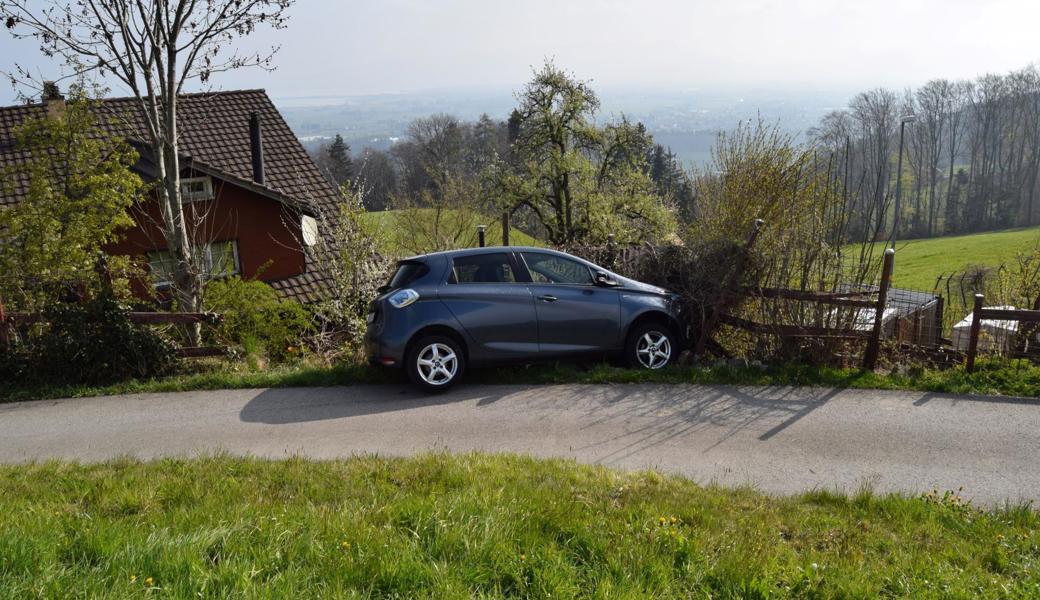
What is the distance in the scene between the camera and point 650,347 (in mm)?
9984

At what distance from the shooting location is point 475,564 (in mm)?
3982

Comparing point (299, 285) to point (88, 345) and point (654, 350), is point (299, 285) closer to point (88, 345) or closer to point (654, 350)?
point (88, 345)

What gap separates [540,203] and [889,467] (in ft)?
95.3

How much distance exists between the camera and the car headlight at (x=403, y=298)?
891cm

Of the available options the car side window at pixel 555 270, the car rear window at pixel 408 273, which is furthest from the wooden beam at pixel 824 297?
the car rear window at pixel 408 273

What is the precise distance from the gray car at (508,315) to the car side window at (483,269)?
0.01 meters

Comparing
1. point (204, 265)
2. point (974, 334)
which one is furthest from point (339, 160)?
point (974, 334)

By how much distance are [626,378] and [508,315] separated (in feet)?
5.46

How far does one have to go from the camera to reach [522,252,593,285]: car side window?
9.66 meters

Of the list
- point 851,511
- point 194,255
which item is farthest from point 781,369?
point 194,255

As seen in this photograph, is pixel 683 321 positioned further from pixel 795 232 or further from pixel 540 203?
pixel 540 203

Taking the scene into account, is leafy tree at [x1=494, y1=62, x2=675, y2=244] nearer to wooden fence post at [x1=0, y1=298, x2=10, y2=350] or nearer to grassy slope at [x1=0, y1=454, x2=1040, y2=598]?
wooden fence post at [x1=0, y1=298, x2=10, y2=350]

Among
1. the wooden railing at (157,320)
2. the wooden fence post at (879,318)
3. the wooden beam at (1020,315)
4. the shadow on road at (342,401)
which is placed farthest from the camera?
the wooden railing at (157,320)

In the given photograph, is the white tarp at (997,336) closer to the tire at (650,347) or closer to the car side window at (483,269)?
the tire at (650,347)
